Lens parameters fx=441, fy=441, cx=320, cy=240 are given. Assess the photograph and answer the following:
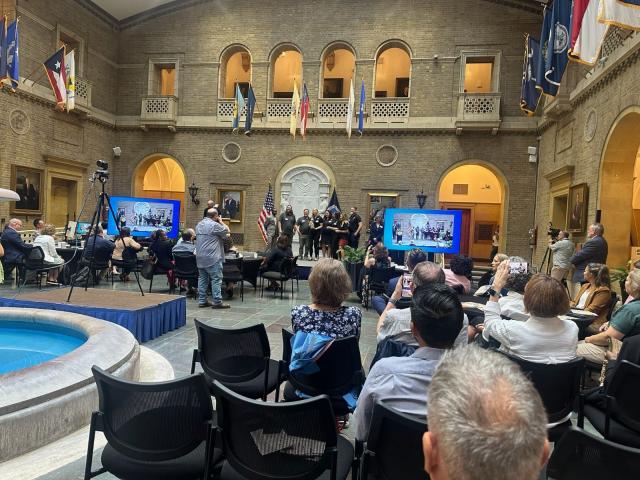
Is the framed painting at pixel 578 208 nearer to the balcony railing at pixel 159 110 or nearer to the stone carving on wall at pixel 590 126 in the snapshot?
the stone carving on wall at pixel 590 126

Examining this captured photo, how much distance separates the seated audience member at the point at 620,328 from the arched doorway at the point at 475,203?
15.9m

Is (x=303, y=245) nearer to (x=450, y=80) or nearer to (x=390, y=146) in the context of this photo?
(x=390, y=146)

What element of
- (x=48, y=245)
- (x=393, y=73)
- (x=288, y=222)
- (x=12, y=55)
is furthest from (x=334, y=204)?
(x=12, y=55)

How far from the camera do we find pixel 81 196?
636 inches

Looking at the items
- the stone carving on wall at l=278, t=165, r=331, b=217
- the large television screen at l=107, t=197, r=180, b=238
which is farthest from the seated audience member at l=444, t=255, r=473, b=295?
the stone carving on wall at l=278, t=165, r=331, b=217

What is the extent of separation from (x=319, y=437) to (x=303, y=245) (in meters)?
13.0

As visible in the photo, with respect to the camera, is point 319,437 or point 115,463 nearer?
point 319,437

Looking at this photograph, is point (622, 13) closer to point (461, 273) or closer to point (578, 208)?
point (461, 273)

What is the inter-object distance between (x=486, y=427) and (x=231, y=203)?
16.8 meters

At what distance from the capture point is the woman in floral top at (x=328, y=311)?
8.93 feet

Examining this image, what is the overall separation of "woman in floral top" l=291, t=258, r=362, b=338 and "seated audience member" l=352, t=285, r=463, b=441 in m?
0.75

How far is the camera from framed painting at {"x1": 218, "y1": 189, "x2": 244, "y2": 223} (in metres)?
17.0

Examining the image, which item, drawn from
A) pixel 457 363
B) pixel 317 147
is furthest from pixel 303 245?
pixel 457 363

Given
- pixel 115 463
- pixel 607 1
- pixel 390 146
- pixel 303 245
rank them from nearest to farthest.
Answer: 1. pixel 115 463
2. pixel 607 1
3. pixel 303 245
4. pixel 390 146
